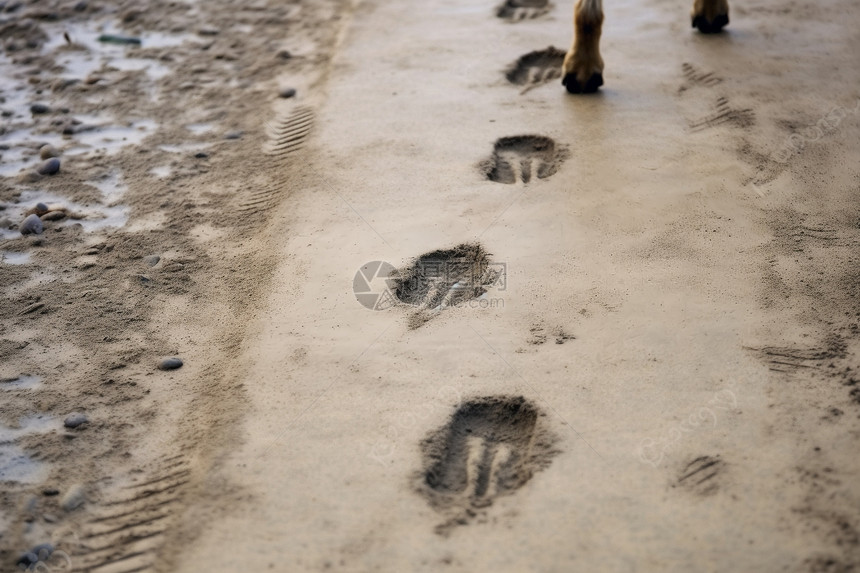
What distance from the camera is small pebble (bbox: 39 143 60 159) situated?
4.25m

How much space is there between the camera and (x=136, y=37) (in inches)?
220

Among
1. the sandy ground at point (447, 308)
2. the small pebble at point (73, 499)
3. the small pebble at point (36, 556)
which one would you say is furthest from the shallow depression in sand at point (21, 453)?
the small pebble at point (36, 556)

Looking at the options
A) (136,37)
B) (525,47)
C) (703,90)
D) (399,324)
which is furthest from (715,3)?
(136,37)

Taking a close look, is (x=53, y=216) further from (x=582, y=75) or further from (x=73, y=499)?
(x=582, y=75)

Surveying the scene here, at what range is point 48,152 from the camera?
13.9 ft

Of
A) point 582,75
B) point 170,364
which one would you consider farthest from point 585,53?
point 170,364

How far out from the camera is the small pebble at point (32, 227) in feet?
12.0

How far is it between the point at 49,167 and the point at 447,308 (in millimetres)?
2377

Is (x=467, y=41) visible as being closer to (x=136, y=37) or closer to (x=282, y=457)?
(x=136, y=37)

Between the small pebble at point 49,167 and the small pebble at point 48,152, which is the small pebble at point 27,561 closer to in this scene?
the small pebble at point 49,167

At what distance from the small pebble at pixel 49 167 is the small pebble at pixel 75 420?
6.23ft

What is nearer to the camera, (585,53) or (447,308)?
(447,308)

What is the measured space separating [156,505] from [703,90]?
338 cm

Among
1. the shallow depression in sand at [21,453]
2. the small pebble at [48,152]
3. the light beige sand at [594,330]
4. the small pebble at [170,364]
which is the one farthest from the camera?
the small pebble at [48,152]
